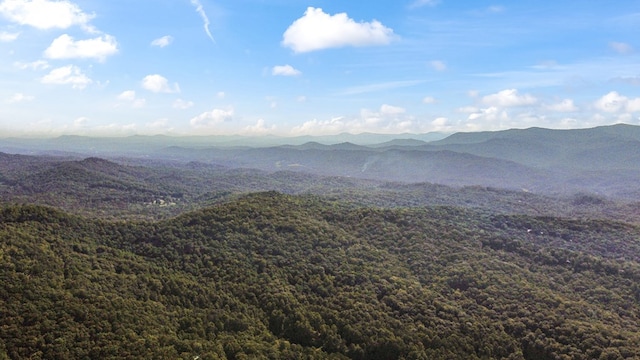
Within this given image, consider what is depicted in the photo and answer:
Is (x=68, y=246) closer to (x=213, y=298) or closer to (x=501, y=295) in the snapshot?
(x=213, y=298)

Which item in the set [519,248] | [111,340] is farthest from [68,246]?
[519,248]

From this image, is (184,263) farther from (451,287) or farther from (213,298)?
(451,287)

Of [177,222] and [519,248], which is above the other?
[177,222]

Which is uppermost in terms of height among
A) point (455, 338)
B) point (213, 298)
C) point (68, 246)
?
point (68, 246)

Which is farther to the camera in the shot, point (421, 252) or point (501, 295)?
point (421, 252)

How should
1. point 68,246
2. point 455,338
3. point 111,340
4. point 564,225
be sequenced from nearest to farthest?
point 111,340 → point 455,338 → point 68,246 → point 564,225

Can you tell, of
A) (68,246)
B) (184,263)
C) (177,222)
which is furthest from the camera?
(177,222)
